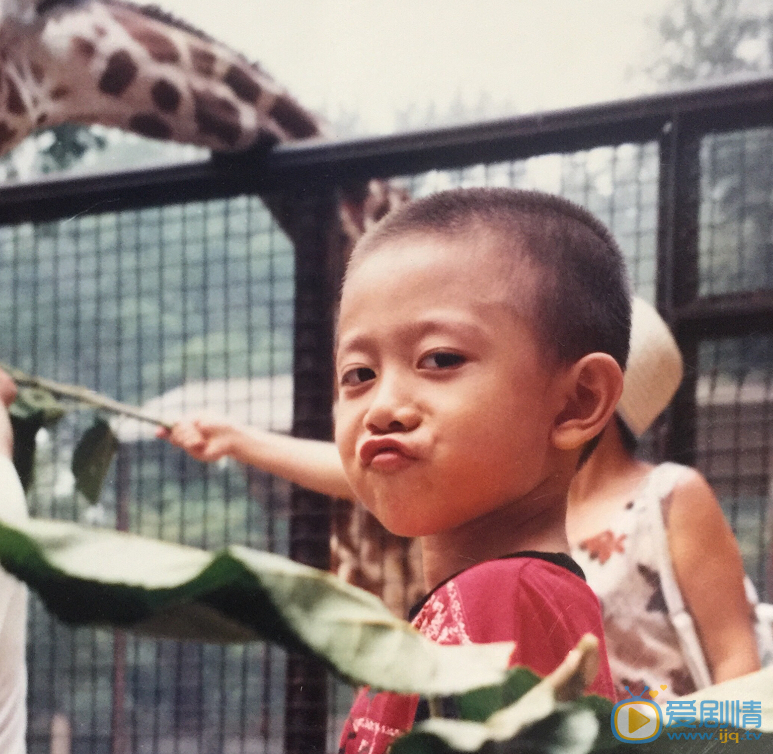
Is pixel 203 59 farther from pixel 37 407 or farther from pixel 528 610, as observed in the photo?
pixel 528 610

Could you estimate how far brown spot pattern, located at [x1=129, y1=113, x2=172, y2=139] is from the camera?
690 millimetres

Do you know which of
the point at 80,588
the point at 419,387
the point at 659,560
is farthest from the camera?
the point at 659,560

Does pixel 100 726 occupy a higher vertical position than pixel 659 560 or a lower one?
lower

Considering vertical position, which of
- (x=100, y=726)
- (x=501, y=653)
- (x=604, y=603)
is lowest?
(x=100, y=726)

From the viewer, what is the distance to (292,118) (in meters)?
0.56

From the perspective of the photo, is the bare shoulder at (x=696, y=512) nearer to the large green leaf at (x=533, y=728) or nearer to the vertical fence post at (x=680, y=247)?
the vertical fence post at (x=680, y=247)

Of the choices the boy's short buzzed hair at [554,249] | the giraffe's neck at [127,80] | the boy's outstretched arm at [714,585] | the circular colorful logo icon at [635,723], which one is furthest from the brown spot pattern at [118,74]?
Answer: the circular colorful logo icon at [635,723]

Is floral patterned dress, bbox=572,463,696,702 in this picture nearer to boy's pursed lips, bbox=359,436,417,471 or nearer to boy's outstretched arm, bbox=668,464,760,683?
boy's outstretched arm, bbox=668,464,760,683

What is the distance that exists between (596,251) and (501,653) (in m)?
0.22

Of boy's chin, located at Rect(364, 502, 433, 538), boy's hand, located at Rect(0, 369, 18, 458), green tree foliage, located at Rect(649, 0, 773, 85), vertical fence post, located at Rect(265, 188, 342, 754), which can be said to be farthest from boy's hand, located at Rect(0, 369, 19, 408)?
green tree foliage, located at Rect(649, 0, 773, 85)

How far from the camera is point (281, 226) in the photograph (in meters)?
0.60

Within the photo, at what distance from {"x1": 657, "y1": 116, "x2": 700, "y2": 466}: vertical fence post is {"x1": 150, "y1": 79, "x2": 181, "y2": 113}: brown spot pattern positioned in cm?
37

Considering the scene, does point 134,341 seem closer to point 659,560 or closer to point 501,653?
point 659,560

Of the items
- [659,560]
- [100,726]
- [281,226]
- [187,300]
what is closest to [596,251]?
[659,560]
